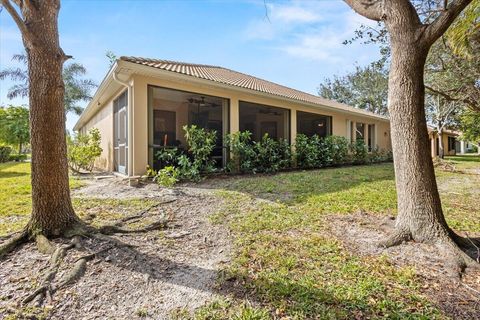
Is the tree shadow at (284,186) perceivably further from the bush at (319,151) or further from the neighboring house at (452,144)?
the neighboring house at (452,144)

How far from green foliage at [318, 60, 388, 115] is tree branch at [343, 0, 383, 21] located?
29.7 m

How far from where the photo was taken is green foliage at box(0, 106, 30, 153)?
18516 mm

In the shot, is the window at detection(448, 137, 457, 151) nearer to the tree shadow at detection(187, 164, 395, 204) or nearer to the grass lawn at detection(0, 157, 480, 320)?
the tree shadow at detection(187, 164, 395, 204)

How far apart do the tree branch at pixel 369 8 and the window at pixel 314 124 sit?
8.25 metres

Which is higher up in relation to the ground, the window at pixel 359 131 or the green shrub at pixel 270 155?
the window at pixel 359 131

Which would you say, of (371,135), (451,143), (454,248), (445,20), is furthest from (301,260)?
(451,143)

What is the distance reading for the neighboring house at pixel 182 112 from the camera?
6.64 meters

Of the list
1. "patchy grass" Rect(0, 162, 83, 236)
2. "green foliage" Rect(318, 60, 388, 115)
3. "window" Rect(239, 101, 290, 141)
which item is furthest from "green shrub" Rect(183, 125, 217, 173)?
"green foliage" Rect(318, 60, 388, 115)

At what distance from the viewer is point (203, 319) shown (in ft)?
5.92

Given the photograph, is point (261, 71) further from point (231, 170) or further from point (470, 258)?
point (470, 258)

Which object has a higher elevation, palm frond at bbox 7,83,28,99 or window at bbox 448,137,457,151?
palm frond at bbox 7,83,28,99

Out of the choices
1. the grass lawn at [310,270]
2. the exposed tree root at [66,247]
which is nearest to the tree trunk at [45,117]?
the exposed tree root at [66,247]

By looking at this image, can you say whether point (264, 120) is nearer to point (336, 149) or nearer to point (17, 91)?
point (336, 149)

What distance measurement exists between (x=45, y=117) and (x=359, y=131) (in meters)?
15.9
